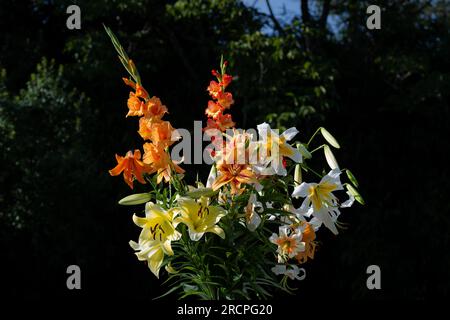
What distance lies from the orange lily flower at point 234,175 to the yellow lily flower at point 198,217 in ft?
0.15

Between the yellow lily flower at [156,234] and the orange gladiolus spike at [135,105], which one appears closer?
the yellow lily flower at [156,234]

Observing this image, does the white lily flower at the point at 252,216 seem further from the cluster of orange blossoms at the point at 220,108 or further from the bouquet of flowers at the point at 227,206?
the cluster of orange blossoms at the point at 220,108

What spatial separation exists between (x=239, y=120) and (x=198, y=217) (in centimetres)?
430

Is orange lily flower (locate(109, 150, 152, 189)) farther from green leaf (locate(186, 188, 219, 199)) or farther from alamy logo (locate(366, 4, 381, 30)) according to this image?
alamy logo (locate(366, 4, 381, 30))

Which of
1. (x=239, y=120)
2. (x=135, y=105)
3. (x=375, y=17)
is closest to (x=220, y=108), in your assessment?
(x=135, y=105)

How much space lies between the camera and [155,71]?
5680mm

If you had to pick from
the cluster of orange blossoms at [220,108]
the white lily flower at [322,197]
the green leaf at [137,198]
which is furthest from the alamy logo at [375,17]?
the green leaf at [137,198]

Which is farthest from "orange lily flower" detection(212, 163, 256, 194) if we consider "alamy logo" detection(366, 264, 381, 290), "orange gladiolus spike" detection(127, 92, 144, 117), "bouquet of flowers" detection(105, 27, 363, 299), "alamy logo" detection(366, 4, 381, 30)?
"alamy logo" detection(366, 264, 381, 290)

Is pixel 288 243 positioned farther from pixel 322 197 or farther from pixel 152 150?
pixel 152 150

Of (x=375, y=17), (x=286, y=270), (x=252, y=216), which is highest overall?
(x=375, y=17)

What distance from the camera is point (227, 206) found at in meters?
1.40

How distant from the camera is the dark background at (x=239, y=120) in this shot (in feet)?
16.2
